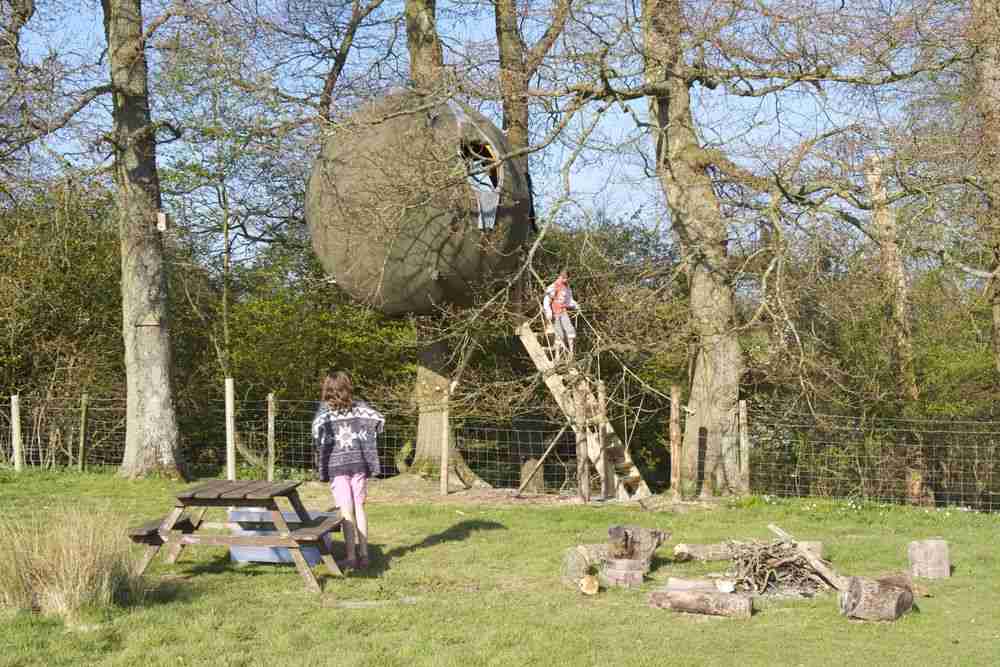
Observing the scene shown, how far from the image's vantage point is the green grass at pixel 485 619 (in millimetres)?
5621

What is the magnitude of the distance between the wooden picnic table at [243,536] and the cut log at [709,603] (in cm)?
231

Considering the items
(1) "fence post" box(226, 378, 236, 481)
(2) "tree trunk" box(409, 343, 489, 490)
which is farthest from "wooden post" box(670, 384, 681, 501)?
(1) "fence post" box(226, 378, 236, 481)

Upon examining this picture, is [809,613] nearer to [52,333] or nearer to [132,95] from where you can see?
[132,95]

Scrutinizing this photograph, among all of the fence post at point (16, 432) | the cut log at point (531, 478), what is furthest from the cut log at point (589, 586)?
the fence post at point (16, 432)

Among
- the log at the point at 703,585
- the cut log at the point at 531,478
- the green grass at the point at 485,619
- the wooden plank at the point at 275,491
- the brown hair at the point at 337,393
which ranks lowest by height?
the green grass at the point at 485,619

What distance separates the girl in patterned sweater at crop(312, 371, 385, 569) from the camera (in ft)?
26.2

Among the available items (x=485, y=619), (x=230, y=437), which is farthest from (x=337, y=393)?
(x=230, y=437)

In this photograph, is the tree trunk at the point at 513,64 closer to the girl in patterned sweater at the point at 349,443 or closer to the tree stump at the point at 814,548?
the girl in patterned sweater at the point at 349,443

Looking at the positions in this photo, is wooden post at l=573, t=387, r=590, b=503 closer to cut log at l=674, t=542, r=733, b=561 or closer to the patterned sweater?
cut log at l=674, t=542, r=733, b=561

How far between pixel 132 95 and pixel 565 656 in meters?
10.2

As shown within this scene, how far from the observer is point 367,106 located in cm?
1241

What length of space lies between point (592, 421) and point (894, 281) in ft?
12.3

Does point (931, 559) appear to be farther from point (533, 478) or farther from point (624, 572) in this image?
point (533, 478)

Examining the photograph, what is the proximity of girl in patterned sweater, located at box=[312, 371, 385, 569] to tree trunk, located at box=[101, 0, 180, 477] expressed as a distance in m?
5.87
